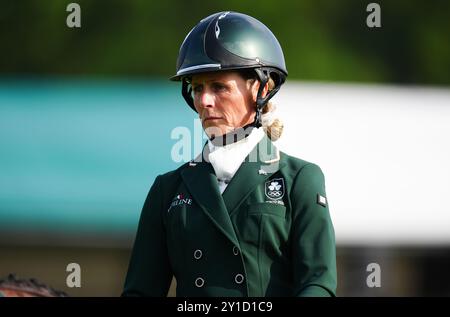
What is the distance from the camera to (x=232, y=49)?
350 cm

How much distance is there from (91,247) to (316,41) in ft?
9.75

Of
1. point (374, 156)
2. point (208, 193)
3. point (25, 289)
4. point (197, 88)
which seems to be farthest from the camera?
point (374, 156)

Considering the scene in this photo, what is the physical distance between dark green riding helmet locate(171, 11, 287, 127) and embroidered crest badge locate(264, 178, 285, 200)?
0.29 m

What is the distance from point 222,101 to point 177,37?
170 inches

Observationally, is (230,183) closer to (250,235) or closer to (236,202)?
(236,202)

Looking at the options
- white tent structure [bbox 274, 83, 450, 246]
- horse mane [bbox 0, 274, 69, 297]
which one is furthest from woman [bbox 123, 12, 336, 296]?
white tent structure [bbox 274, 83, 450, 246]

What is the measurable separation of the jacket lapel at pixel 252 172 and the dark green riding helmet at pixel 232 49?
0.13m

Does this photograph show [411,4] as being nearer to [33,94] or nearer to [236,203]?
[33,94]

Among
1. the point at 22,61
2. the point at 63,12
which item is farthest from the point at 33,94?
the point at 63,12

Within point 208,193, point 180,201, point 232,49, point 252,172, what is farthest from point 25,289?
point 232,49

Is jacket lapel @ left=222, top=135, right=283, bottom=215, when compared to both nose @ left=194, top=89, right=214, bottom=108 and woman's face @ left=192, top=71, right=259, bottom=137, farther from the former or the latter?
nose @ left=194, top=89, right=214, bottom=108

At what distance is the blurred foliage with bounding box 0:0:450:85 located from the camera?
25.1 feet

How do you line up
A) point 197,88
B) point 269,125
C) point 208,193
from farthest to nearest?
1. point 269,125
2. point 197,88
3. point 208,193

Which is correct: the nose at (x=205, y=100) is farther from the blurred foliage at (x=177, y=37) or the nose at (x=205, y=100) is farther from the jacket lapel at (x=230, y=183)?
the blurred foliage at (x=177, y=37)
